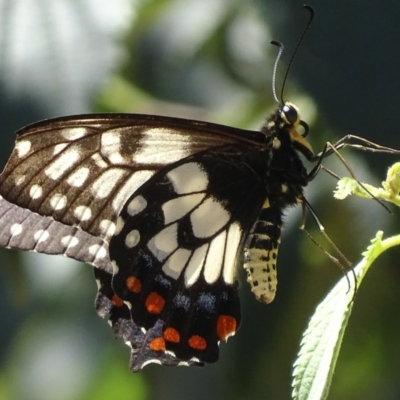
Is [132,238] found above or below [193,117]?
below

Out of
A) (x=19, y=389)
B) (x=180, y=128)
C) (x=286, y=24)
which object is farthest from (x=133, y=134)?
(x=19, y=389)

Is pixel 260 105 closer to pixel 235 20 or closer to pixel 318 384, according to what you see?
pixel 235 20

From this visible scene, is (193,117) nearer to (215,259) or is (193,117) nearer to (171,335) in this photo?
(215,259)

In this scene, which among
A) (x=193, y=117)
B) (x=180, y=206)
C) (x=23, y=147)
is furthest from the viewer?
(x=193, y=117)

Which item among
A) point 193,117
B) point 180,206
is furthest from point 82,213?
point 193,117

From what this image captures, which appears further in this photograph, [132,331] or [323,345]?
[132,331]

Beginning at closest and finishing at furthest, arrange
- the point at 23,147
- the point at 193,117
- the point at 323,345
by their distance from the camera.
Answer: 1. the point at 323,345
2. the point at 23,147
3. the point at 193,117
